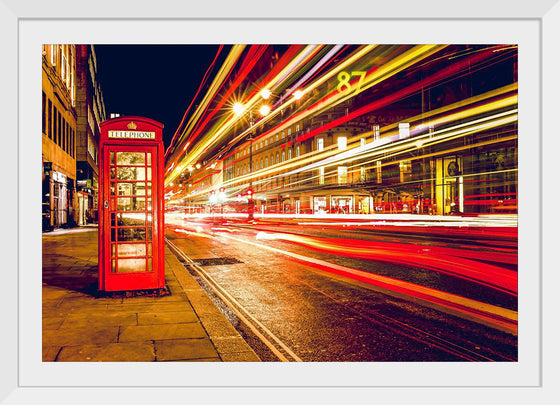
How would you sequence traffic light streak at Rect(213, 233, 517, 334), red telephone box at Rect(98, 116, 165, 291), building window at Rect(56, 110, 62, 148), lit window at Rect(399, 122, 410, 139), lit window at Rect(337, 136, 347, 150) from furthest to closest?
lit window at Rect(337, 136, 347, 150), lit window at Rect(399, 122, 410, 139), building window at Rect(56, 110, 62, 148), red telephone box at Rect(98, 116, 165, 291), traffic light streak at Rect(213, 233, 517, 334)

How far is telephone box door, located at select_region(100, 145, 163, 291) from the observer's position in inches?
244

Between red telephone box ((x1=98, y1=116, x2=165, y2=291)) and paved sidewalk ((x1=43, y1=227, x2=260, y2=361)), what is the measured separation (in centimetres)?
43

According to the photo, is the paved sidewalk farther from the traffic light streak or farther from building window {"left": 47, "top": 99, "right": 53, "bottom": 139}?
building window {"left": 47, "top": 99, "right": 53, "bottom": 139}

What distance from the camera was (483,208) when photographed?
82.1 feet

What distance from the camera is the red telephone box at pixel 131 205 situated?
6125 mm

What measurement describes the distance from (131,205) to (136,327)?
2.35m

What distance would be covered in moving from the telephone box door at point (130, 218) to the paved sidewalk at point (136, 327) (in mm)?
388

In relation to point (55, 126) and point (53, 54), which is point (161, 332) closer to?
point (55, 126)


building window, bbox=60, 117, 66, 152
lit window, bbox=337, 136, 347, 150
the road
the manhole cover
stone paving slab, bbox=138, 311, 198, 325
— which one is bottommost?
the manhole cover

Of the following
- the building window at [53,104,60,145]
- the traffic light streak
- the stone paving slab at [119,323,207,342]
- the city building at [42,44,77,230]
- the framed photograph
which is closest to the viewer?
the framed photograph

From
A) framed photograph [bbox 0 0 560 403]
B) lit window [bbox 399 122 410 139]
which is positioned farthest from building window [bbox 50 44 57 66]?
lit window [bbox 399 122 410 139]
